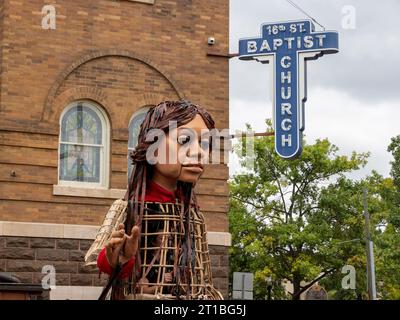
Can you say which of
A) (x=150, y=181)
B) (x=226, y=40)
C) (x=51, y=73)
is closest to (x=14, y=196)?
(x=51, y=73)

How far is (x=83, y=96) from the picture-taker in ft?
56.0

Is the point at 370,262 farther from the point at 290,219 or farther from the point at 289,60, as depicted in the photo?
the point at 289,60

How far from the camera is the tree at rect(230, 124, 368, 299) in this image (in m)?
35.2

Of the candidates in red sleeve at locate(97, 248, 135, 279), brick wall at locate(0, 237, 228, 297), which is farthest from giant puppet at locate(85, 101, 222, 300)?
brick wall at locate(0, 237, 228, 297)

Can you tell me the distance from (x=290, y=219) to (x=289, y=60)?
59.3 feet

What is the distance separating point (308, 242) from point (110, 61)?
1893cm

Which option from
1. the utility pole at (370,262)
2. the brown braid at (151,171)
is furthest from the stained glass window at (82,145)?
the utility pole at (370,262)

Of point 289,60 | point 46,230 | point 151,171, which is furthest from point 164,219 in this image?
point 289,60

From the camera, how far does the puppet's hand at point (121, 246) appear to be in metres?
6.98

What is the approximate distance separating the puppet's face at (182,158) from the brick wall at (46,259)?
8.43m

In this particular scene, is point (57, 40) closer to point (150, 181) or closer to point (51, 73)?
point (51, 73)

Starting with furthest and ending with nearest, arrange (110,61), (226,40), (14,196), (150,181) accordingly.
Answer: (226,40) < (110,61) < (14,196) < (150,181)

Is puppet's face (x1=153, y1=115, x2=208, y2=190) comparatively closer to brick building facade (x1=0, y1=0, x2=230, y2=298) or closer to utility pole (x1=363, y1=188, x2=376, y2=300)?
brick building facade (x1=0, y1=0, x2=230, y2=298)

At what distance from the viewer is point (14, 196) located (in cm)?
1633
